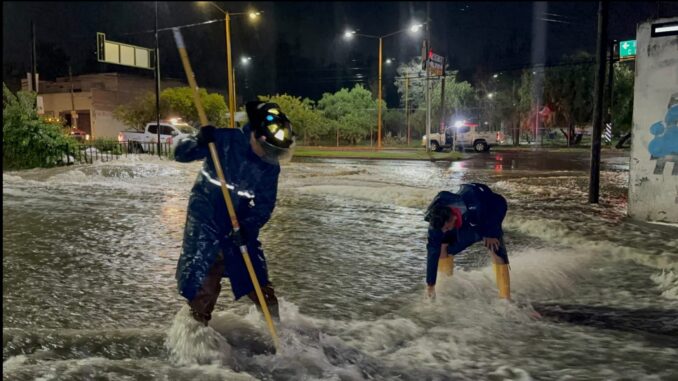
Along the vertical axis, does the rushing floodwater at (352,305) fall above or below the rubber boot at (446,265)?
below

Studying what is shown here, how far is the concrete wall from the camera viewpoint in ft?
30.1

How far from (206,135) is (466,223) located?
2273mm

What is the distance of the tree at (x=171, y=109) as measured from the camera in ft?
153

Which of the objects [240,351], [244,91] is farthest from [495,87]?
[240,351]

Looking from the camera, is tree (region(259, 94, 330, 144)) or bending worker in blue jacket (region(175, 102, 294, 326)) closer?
bending worker in blue jacket (region(175, 102, 294, 326))

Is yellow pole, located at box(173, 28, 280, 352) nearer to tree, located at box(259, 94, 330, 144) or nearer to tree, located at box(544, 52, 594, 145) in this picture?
tree, located at box(259, 94, 330, 144)

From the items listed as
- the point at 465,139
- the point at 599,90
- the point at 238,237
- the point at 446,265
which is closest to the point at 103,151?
the point at 599,90

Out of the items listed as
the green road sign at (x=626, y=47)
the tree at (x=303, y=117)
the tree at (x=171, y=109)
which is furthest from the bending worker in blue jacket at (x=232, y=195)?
the tree at (x=303, y=117)

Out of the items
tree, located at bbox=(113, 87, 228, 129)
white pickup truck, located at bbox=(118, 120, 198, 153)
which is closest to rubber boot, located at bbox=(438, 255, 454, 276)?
white pickup truck, located at bbox=(118, 120, 198, 153)

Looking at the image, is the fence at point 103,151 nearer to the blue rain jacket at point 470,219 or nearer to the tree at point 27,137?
the tree at point 27,137

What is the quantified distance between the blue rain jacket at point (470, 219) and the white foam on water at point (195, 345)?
5.88ft

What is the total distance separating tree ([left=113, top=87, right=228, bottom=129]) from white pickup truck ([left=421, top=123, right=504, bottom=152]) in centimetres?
1736

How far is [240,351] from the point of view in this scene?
425 cm

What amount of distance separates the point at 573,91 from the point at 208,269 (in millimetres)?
51566
